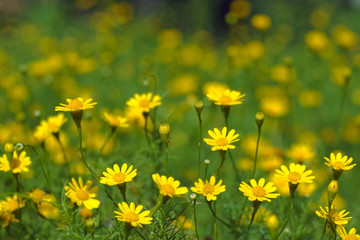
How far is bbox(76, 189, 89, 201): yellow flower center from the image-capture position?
1.31m

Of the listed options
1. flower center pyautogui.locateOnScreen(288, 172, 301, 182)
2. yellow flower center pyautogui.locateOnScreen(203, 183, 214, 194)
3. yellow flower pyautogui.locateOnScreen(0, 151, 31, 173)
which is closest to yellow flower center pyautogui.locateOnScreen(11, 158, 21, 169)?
yellow flower pyautogui.locateOnScreen(0, 151, 31, 173)

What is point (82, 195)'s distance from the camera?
1.31 meters

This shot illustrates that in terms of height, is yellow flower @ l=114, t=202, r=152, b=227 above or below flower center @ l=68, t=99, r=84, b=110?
below

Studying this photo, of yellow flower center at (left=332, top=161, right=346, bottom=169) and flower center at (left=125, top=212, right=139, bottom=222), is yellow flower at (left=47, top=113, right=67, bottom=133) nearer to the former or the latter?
flower center at (left=125, top=212, right=139, bottom=222)

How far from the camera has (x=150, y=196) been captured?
1.85 m

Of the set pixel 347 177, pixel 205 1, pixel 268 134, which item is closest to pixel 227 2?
pixel 205 1

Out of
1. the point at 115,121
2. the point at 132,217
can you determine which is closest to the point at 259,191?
the point at 132,217

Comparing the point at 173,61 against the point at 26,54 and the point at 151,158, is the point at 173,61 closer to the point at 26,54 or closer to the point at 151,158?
the point at 26,54

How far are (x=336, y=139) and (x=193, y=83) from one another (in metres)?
1.54

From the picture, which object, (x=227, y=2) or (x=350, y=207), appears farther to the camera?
(x=227, y=2)

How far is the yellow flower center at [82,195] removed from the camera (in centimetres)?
131

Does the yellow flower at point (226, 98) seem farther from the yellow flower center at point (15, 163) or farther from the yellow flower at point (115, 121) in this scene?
the yellow flower center at point (15, 163)

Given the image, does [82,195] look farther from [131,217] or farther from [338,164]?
[338,164]

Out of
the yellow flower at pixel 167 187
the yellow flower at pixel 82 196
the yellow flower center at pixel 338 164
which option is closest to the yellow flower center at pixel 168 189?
the yellow flower at pixel 167 187
